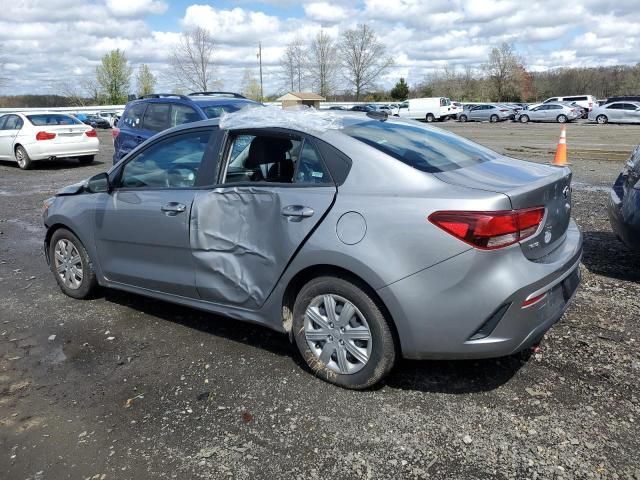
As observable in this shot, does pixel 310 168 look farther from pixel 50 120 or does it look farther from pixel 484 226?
pixel 50 120

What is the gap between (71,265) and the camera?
502 centimetres

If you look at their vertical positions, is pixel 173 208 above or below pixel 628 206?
above

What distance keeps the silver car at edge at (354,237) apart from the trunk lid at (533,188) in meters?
0.01

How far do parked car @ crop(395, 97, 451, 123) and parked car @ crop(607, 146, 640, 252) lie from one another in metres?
41.7

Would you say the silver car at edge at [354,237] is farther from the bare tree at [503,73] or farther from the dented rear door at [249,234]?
the bare tree at [503,73]

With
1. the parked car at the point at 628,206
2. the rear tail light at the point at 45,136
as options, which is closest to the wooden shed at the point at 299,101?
the parked car at the point at 628,206

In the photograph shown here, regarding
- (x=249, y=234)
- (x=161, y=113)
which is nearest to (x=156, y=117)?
(x=161, y=113)

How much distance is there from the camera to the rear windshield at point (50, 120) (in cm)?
1522

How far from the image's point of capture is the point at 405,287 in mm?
2943

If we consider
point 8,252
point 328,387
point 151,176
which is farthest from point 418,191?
point 8,252

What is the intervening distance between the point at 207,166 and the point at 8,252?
4428 mm

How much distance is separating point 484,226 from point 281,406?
1545 mm

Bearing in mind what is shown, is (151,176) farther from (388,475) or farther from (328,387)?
(388,475)

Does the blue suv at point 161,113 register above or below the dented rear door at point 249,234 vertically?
above
